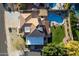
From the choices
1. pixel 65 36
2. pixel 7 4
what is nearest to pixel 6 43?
pixel 7 4

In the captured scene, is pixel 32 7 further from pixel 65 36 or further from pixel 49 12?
pixel 65 36

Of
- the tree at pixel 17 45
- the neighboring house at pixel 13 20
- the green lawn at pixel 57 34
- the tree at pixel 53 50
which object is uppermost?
the neighboring house at pixel 13 20

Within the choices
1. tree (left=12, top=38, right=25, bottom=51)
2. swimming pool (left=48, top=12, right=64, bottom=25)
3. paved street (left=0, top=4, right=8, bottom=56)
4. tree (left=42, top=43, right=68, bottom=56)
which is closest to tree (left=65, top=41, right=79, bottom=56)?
tree (left=42, top=43, right=68, bottom=56)

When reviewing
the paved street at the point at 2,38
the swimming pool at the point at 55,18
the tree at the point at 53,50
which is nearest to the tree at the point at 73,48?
the tree at the point at 53,50

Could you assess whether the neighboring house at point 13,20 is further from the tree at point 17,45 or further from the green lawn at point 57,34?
the green lawn at point 57,34

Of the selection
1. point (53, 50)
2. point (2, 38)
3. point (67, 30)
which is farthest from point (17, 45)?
point (67, 30)

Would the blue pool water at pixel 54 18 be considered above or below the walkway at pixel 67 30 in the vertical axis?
above
